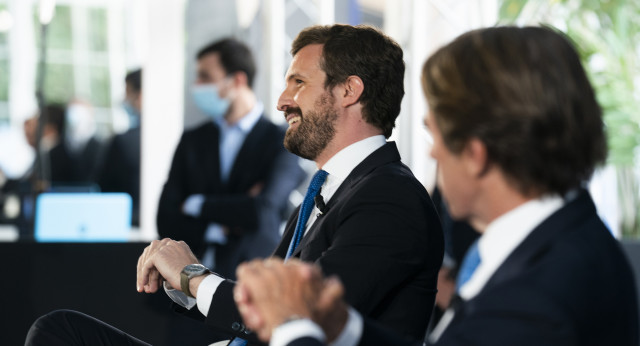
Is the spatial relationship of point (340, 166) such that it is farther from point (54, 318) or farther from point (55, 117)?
point (55, 117)

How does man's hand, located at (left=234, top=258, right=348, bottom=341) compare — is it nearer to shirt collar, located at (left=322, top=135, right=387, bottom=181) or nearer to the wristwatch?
the wristwatch

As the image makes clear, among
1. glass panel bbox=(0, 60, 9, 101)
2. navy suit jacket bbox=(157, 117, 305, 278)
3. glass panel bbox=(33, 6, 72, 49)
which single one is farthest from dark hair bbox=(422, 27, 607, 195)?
glass panel bbox=(33, 6, 72, 49)

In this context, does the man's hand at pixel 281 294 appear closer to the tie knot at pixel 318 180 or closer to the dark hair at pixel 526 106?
the dark hair at pixel 526 106

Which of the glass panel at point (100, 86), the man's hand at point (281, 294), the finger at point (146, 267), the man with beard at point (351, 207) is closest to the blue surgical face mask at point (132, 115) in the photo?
the man with beard at point (351, 207)

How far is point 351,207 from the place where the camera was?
1704mm

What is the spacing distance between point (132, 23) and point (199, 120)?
6847 mm

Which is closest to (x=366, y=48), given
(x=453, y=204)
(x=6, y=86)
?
(x=453, y=204)

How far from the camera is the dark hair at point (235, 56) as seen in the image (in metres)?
4.01

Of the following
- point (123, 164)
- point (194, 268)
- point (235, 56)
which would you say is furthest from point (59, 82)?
point (194, 268)

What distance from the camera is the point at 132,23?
11.6 meters

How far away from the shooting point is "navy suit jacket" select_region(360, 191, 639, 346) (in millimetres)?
1002

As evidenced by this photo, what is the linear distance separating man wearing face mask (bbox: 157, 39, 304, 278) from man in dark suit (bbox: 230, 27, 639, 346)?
2397mm

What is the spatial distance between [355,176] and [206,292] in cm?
45

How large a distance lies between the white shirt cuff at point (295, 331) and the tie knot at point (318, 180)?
930 mm
